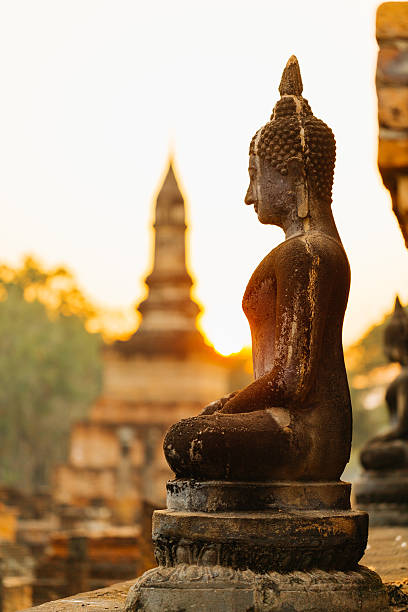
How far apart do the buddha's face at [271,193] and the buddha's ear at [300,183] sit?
0.02 meters

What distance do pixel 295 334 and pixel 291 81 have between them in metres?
1.37

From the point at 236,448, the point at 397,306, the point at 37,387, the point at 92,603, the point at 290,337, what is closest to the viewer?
the point at 236,448

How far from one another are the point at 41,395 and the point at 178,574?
43.2m

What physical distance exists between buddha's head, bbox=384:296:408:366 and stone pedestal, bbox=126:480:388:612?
18.4 feet

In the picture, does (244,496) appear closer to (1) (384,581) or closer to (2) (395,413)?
(1) (384,581)

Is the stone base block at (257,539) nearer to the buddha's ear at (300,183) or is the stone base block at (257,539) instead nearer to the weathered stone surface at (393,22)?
the buddha's ear at (300,183)

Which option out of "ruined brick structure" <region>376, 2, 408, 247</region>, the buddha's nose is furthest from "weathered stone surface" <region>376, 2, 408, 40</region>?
the buddha's nose

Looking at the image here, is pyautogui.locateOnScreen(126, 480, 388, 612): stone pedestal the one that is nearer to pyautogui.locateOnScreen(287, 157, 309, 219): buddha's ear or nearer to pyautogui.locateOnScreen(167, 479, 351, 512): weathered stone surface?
pyautogui.locateOnScreen(167, 479, 351, 512): weathered stone surface

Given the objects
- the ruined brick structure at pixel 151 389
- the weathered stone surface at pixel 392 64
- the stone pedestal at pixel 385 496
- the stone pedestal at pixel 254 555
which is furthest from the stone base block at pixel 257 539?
the ruined brick structure at pixel 151 389

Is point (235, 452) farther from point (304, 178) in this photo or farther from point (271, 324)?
point (304, 178)

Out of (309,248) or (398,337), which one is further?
(398,337)

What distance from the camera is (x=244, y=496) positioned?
12.6 feet

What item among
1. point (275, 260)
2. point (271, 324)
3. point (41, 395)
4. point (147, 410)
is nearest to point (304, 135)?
point (275, 260)

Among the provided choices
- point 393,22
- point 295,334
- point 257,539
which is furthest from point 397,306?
point 257,539
